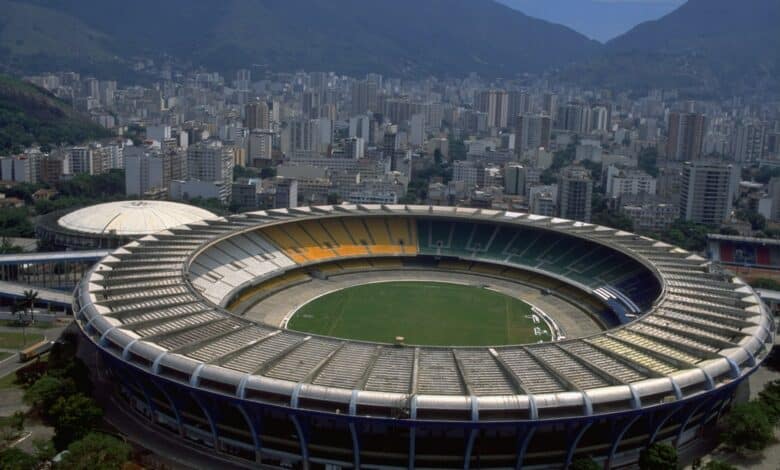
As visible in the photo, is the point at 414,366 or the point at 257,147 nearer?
the point at 414,366

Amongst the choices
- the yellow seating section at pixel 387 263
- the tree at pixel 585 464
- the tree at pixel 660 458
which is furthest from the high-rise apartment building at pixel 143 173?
the tree at pixel 660 458

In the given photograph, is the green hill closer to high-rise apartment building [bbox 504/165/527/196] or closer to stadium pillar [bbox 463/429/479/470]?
high-rise apartment building [bbox 504/165/527/196]

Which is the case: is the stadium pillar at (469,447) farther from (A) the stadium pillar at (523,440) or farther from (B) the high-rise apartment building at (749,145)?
(B) the high-rise apartment building at (749,145)

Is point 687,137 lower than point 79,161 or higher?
higher

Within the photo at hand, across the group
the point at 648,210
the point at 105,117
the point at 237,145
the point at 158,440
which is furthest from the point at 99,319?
the point at 105,117

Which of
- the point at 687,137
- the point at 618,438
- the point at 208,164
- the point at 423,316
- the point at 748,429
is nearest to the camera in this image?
the point at 618,438

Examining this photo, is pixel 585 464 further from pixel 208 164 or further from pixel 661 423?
pixel 208 164

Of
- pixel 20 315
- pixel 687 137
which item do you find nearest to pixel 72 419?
pixel 20 315

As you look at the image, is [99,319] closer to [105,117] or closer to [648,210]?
[648,210]
